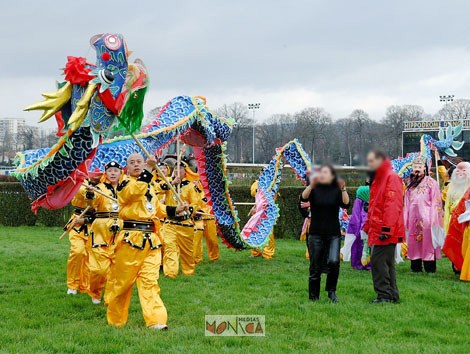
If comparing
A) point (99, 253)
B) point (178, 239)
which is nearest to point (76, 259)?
point (99, 253)

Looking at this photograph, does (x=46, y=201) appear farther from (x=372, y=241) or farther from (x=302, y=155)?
(x=302, y=155)

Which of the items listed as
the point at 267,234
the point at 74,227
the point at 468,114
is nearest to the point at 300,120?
the point at 74,227

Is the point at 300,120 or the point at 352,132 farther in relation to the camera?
the point at 300,120

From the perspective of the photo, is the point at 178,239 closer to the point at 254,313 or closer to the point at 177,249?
the point at 177,249

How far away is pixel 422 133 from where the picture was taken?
1247 cm

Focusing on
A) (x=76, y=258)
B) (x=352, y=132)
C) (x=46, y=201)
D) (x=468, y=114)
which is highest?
(x=468, y=114)

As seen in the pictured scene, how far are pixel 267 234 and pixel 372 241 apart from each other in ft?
12.8

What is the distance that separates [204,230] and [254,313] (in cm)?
425

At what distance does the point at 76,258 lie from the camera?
6.96 m

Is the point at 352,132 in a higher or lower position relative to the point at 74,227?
higher

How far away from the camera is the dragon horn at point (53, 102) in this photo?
527 cm

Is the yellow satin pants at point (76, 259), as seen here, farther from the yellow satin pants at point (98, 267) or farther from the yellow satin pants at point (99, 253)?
the yellow satin pants at point (98, 267)

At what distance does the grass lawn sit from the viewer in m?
4.68

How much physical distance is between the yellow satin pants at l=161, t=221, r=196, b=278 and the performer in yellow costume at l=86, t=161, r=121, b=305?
1.70m
